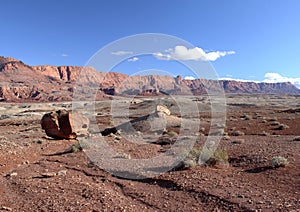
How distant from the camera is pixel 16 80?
6319 inches

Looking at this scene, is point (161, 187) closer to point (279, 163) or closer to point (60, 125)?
point (279, 163)

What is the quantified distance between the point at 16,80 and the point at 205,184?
170980 millimetres

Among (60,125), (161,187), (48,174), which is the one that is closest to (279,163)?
(161,187)

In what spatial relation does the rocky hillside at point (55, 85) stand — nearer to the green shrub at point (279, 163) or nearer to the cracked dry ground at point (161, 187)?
the cracked dry ground at point (161, 187)

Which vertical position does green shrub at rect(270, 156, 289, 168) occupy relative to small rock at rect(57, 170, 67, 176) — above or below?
above

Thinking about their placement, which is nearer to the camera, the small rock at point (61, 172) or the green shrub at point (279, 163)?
the green shrub at point (279, 163)

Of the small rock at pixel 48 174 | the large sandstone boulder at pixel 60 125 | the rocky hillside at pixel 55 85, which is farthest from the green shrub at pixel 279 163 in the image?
the rocky hillside at pixel 55 85

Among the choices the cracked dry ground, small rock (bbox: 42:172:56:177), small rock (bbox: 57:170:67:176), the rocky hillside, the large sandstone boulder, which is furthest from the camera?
the rocky hillside

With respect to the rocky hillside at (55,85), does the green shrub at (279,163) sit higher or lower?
lower

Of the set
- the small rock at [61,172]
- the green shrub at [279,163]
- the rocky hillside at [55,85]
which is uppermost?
the rocky hillside at [55,85]

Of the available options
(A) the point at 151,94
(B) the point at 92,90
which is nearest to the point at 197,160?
(B) the point at 92,90

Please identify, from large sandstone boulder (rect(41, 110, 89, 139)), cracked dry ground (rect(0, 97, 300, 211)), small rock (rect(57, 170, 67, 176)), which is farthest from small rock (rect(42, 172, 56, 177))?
large sandstone boulder (rect(41, 110, 89, 139))

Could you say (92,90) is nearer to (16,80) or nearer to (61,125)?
(16,80)

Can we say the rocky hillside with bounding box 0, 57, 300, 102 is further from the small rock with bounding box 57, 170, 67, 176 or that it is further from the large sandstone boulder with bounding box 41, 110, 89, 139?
the small rock with bounding box 57, 170, 67, 176
